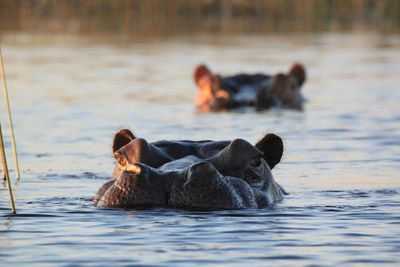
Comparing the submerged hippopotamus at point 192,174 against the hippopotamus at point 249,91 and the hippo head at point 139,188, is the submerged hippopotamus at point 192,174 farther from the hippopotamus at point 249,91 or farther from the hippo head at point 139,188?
the hippopotamus at point 249,91

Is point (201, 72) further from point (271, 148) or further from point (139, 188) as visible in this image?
point (139, 188)

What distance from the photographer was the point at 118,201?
7949 mm

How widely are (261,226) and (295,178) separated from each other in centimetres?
305

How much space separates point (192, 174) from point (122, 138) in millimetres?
1360

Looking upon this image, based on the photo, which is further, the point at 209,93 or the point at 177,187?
the point at 209,93

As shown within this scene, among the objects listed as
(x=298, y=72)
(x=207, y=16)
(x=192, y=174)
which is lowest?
(x=298, y=72)

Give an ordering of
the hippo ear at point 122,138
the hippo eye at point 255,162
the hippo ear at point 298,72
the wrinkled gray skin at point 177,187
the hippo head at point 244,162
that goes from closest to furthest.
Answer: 1. the wrinkled gray skin at point 177,187
2. the hippo head at point 244,162
3. the hippo eye at point 255,162
4. the hippo ear at point 122,138
5. the hippo ear at point 298,72


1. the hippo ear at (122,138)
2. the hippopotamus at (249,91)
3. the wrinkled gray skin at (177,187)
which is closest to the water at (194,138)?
the wrinkled gray skin at (177,187)

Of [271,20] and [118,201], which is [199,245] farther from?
[271,20]

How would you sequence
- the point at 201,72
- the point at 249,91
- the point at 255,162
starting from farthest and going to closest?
1. the point at 201,72
2. the point at 249,91
3. the point at 255,162

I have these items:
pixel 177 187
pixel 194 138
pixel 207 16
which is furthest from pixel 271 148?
pixel 207 16

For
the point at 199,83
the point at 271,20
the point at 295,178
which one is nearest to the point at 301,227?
the point at 295,178

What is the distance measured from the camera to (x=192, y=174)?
25.0 feet

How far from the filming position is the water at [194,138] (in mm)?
7129
